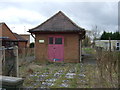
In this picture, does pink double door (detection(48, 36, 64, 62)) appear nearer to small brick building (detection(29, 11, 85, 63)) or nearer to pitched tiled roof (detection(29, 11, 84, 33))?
small brick building (detection(29, 11, 85, 63))

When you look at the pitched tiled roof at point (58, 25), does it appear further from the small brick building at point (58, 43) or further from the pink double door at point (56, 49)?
the pink double door at point (56, 49)

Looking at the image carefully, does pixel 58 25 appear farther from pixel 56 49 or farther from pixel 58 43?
pixel 56 49

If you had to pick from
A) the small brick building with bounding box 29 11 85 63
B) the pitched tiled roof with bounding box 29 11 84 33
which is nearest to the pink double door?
the small brick building with bounding box 29 11 85 63

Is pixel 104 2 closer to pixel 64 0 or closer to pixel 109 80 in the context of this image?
pixel 64 0

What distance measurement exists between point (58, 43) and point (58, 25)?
5.72ft

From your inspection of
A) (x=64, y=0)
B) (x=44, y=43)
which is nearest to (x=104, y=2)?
(x=64, y=0)

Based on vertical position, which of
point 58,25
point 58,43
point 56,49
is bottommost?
point 56,49

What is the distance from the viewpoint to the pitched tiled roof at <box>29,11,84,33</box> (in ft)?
37.6

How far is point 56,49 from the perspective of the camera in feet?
38.0

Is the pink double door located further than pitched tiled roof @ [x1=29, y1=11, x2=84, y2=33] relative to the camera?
Yes

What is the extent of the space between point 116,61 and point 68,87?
1.78 m

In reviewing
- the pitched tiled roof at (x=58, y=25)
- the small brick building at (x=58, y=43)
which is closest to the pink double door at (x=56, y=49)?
the small brick building at (x=58, y=43)

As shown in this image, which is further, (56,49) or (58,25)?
(58,25)

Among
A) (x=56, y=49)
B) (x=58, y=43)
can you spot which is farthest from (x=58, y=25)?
(x=56, y=49)
